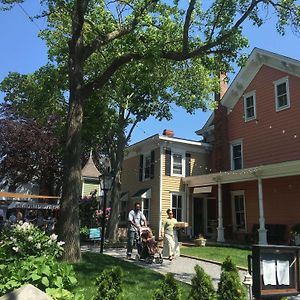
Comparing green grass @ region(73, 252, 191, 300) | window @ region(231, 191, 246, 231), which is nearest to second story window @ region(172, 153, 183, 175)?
window @ region(231, 191, 246, 231)

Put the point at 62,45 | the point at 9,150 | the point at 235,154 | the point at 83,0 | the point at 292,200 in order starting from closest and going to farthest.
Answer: the point at 83,0 < the point at 292,200 < the point at 62,45 < the point at 235,154 < the point at 9,150

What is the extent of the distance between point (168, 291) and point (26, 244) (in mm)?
3231

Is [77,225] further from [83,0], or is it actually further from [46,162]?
[46,162]

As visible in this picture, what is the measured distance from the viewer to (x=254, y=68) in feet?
75.9

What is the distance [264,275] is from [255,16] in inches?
382

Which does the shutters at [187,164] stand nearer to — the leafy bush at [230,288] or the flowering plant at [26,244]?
the flowering plant at [26,244]

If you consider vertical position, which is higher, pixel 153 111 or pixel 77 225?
pixel 153 111

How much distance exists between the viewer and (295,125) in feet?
65.3

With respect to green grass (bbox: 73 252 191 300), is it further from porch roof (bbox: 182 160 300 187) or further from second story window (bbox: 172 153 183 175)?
second story window (bbox: 172 153 183 175)

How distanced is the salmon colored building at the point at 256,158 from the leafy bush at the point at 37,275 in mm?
13804

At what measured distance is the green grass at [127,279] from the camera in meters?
7.59

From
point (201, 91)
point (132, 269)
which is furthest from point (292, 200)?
point (132, 269)

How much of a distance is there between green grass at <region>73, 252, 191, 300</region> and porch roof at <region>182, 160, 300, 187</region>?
375 inches

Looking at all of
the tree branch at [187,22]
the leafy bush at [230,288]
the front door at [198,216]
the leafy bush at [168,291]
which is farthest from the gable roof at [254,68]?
the leafy bush at [168,291]
